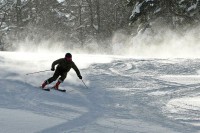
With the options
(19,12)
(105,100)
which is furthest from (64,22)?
(105,100)

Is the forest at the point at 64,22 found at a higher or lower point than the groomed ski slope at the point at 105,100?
higher

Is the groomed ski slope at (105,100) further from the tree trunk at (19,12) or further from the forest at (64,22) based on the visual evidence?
the tree trunk at (19,12)

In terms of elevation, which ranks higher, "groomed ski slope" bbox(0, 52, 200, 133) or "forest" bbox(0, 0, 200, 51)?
"forest" bbox(0, 0, 200, 51)

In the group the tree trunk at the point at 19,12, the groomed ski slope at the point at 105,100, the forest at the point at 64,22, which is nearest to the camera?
the groomed ski slope at the point at 105,100

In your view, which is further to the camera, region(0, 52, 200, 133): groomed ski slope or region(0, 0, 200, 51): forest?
region(0, 0, 200, 51): forest

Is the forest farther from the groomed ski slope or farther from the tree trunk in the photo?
the groomed ski slope

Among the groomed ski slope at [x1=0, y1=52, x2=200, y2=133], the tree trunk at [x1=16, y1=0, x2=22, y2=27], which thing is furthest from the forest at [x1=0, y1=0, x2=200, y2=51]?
the groomed ski slope at [x1=0, y1=52, x2=200, y2=133]

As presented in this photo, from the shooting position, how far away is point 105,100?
11.4 meters

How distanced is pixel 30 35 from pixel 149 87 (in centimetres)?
3409

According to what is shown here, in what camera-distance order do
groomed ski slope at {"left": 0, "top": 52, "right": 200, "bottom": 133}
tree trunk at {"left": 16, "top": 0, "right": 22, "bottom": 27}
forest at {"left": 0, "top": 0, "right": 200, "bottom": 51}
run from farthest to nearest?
tree trunk at {"left": 16, "top": 0, "right": 22, "bottom": 27}
forest at {"left": 0, "top": 0, "right": 200, "bottom": 51}
groomed ski slope at {"left": 0, "top": 52, "right": 200, "bottom": 133}

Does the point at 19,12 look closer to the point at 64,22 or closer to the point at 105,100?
the point at 64,22

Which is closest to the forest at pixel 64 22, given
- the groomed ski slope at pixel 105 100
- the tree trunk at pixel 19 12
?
the tree trunk at pixel 19 12

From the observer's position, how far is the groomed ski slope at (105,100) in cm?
806

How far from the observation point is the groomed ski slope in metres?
8.06
